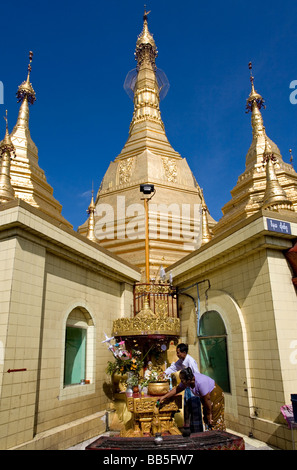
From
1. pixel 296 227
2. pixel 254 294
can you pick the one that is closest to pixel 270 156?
pixel 296 227

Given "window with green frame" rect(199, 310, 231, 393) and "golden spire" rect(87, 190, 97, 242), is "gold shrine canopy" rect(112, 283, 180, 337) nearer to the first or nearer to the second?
"window with green frame" rect(199, 310, 231, 393)

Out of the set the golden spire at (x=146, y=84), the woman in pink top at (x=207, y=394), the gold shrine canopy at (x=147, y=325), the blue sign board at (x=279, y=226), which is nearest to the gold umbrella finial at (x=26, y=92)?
the golden spire at (x=146, y=84)

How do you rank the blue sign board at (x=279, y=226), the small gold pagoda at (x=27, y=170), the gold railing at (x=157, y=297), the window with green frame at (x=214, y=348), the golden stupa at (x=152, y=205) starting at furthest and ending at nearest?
the golden stupa at (x=152, y=205) < the small gold pagoda at (x=27, y=170) < the gold railing at (x=157, y=297) < the window with green frame at (x=214, y=348) < the blue sign board at (x=279, y=226)

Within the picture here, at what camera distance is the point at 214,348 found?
9680mm

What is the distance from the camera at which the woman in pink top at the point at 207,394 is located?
5.25 meters

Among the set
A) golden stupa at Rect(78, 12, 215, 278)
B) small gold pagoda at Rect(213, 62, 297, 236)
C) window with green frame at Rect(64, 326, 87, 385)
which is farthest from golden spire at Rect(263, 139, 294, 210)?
window with green frame at Rect(64, 326, 87, 385)

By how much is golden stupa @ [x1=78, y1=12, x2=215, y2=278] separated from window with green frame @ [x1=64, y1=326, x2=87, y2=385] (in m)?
5.66

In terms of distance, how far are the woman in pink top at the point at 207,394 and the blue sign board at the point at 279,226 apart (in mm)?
3611

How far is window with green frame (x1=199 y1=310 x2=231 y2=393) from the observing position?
9.10 meters

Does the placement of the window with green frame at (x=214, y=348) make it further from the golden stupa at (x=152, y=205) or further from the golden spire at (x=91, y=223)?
the golden spire at (x=91, y=223)

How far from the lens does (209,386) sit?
5.46m

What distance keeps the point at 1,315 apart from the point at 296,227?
6514mm
